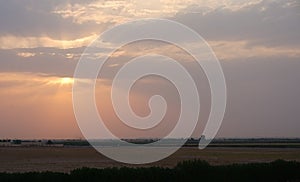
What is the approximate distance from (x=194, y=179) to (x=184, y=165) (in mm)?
1282

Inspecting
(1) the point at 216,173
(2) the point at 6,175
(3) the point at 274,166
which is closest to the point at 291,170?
(3) the point at 274,166

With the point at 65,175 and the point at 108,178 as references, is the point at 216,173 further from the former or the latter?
the point at 65,175

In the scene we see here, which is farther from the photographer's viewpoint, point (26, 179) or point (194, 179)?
point (194, 179)

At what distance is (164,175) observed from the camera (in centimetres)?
3003

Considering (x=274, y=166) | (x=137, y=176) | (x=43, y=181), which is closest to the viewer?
(x=43, y=181)

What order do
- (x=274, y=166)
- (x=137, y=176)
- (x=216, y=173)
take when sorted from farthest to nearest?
(x=274, y=166) → (x=216, y=173) → (x=137, y=176)

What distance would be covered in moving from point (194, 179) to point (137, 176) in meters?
3.66

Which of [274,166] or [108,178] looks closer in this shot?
[108,178]

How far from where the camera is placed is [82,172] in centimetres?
2866

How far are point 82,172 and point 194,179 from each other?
658 cm

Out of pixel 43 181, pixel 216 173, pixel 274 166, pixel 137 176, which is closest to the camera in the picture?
pixel 43 181

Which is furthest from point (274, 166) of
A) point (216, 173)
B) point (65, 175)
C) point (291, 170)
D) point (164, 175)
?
point (65, 175)

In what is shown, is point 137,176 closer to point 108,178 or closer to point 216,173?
point 108,178

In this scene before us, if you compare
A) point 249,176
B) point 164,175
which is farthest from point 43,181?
point 249,176
